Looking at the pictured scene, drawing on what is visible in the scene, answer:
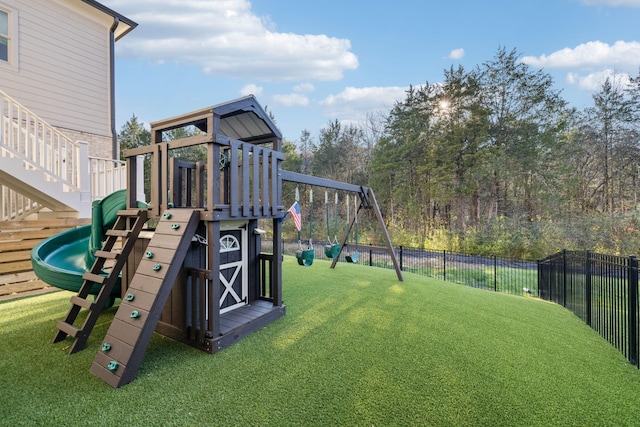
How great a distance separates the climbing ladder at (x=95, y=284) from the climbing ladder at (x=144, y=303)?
390mm

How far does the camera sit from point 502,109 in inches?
586

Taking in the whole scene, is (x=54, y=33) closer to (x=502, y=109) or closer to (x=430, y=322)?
(x=430, y=322)

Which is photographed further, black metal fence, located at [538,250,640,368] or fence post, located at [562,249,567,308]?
fence post, located at [562,249,567,308]

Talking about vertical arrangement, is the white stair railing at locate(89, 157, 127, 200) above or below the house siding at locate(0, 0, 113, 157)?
below

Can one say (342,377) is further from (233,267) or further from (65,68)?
(65,68)

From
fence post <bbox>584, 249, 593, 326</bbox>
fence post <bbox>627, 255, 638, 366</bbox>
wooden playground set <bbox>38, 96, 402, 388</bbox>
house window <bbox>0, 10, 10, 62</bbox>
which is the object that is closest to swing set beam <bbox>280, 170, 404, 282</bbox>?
wooden playground set <bbox>38, 96, 402, 388</bbox>

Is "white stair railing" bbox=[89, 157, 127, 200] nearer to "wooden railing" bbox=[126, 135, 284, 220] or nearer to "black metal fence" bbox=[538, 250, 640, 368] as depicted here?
"wooden railing" bbox=[126, 135, 284, 220]

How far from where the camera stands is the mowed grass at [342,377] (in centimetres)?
201

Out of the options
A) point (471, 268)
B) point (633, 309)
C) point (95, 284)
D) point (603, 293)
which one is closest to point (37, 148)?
point (95, 284)

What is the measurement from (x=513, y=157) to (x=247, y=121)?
15096 millimetres

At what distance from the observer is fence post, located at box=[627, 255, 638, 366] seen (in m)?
3.06

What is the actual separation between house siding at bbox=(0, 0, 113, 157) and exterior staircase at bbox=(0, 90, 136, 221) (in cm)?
192

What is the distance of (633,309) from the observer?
310 cm

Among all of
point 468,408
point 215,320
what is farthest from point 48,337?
point 468,408
